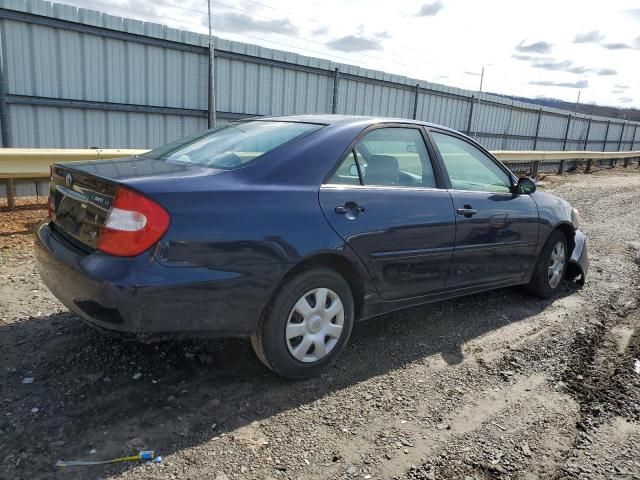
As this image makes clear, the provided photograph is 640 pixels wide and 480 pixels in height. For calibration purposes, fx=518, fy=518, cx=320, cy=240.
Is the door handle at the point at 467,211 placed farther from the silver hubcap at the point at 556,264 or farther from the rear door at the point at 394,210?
the silver hubcap at the point at 556,264

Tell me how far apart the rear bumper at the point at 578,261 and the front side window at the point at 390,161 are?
7.89 feet

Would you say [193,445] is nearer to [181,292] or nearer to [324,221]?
[181,292]

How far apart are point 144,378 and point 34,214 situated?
15.5 ft

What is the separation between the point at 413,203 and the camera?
3.64 meters

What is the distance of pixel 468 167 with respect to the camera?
434 cm

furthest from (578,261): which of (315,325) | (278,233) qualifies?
(278,233)

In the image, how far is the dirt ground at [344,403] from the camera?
2516mm

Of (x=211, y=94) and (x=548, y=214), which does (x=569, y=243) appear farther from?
(x=211, y=94)

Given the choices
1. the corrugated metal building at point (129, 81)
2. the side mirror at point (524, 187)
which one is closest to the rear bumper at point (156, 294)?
the side mirror at point (524, 187)

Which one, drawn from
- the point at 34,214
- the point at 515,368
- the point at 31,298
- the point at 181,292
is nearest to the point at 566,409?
the point at 515,368

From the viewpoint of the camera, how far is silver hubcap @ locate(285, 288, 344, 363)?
3.12 m

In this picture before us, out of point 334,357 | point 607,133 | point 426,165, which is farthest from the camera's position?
point 607,133

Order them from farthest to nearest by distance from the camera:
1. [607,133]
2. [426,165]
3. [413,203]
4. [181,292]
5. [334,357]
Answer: [607,133] → [426,165] → [413,203] → [334,357] → [181,292]

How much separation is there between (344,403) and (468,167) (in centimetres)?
231
